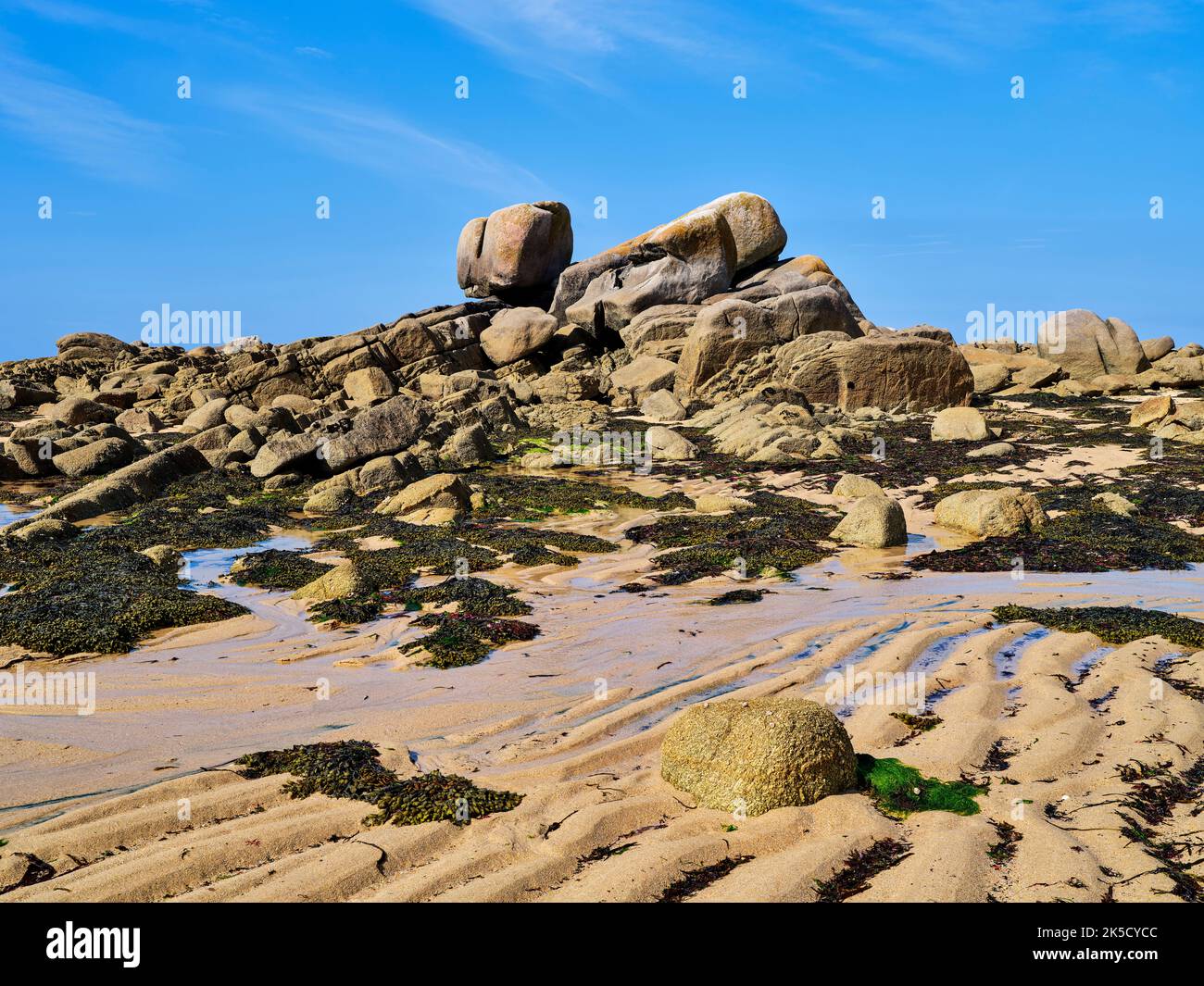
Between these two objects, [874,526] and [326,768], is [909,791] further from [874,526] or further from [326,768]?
[874,526]

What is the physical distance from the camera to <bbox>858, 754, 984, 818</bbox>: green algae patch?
4.61m

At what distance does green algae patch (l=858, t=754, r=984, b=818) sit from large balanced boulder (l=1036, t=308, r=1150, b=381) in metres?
28.6

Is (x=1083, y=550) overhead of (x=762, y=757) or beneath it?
overhead

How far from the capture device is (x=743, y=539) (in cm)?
1273

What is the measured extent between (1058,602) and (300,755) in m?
7.46

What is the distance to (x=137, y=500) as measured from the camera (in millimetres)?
17203

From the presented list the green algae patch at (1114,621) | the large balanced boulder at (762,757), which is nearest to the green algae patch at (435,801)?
the large balanced boulder at (762,757)

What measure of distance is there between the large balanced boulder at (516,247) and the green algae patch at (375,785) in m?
39.6

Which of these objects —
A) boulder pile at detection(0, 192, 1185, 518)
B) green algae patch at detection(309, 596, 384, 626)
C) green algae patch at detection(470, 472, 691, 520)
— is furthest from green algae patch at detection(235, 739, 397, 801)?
green algae patch at detection(470, 472, 691, 520)

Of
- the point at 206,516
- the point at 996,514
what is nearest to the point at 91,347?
the point at 206,516

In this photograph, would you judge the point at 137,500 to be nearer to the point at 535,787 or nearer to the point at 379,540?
the point at 379,540

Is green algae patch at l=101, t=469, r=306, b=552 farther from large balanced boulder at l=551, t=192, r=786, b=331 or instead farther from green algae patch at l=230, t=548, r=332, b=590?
large balanced boulder at l=551, t=192, r=786, b=331

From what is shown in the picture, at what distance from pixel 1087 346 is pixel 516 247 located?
24.8 m
